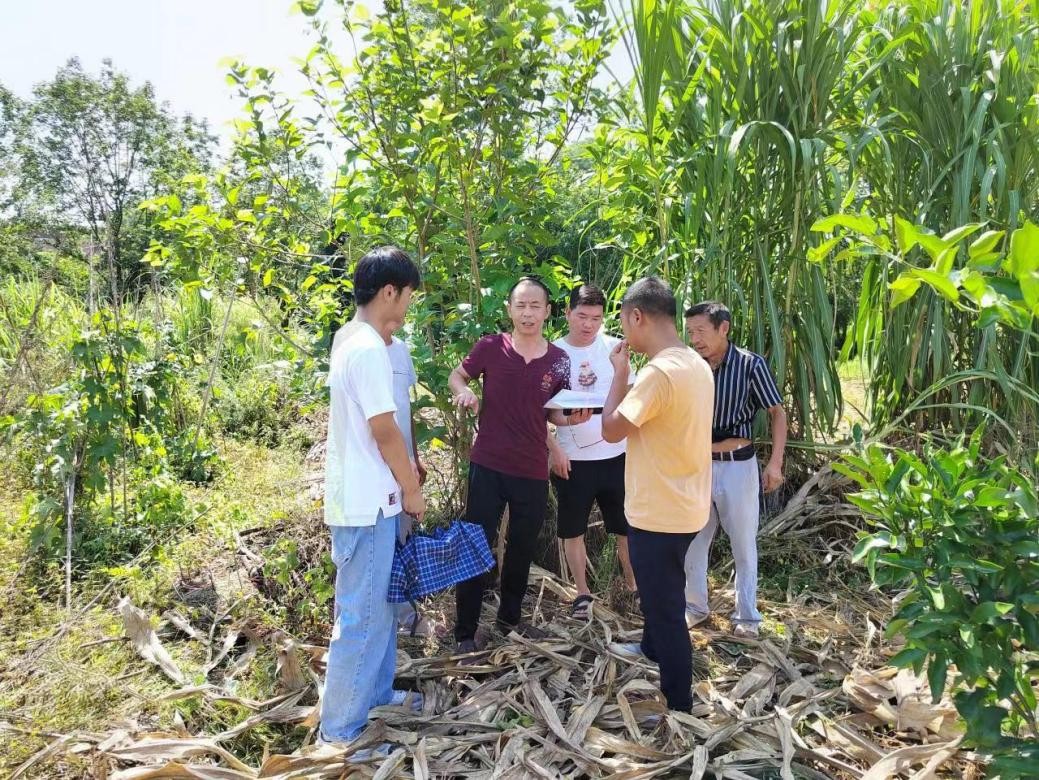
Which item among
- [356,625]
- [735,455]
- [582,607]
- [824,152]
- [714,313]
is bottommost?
[582,607]

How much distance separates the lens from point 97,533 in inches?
148

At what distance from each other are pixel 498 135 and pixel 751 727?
8.73ft

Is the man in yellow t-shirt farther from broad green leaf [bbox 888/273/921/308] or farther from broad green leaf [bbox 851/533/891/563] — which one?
broad green leaf [bbox 888/273/921/308]

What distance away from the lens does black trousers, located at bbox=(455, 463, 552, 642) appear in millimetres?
2910

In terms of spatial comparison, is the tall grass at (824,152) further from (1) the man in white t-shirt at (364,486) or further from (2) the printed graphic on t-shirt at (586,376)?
(1) the man in white t-shirt at (364,486)

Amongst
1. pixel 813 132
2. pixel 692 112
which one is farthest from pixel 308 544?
pixel 813 132

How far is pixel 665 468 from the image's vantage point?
237 centimetres

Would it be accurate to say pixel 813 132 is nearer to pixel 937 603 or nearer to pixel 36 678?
pixel 937 603

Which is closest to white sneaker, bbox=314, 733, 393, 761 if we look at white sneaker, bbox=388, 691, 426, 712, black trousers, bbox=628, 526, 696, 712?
white sneaker, bbox=388, 691, 426, 712

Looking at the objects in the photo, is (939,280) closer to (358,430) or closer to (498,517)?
(358,430)

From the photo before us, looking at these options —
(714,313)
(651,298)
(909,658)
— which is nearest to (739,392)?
(714,313)

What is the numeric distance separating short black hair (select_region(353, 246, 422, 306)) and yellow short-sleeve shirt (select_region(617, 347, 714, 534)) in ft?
2.86

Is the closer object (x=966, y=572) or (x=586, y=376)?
(x=966, y=572)

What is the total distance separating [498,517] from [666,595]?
85 centimetres
